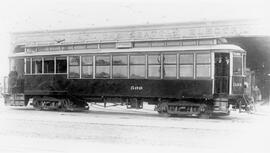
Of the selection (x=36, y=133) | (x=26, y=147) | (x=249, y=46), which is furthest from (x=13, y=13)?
(x=26, y=147)

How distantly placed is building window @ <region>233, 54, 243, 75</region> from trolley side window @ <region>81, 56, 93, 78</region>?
6.14 meters

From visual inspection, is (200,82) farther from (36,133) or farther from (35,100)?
(35,100)

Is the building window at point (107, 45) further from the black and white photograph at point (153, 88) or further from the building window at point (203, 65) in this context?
the building window at point (203, 65)

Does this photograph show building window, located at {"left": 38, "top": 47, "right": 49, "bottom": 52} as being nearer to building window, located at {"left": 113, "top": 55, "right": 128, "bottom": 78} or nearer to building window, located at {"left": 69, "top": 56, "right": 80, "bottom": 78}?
building window, located at {"left": 69, "top": 56, "right": 80, "bottom": 78}

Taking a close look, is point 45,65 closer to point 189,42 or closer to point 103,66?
point 103,66

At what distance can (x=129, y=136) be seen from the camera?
1152 centimetres

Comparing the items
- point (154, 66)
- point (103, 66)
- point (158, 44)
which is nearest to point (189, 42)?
point (158, 44)

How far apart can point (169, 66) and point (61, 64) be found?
5.32 meters

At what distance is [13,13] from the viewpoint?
36.3 metres

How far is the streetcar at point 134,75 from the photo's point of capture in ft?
53.3

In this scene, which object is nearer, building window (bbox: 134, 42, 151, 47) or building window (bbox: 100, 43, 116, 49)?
building window (bbox: 134, 42, 151, 47)

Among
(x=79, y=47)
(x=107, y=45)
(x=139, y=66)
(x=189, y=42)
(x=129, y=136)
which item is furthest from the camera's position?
(x=79, y=47)

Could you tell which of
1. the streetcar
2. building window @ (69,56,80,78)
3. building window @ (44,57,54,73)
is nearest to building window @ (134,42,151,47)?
the streetcar

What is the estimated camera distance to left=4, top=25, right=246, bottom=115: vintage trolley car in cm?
1623
